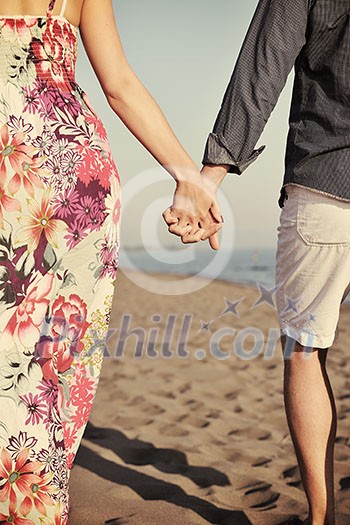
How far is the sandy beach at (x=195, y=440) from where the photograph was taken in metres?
3.25

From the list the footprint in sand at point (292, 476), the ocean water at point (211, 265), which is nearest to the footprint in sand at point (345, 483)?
the footprint in sand at point (292, 476)

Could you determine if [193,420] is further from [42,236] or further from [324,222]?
[42,236]

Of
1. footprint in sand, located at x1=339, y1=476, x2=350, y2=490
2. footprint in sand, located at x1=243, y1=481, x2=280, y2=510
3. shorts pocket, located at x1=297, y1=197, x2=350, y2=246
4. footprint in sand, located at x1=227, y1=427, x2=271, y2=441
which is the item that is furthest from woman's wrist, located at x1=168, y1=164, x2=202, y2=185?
footprint in sand, located at x1=227, y1=427, x2=271, y2=441

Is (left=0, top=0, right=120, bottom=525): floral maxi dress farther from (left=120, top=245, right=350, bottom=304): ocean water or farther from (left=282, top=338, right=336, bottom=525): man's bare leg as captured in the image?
(left=120, top=245, right=350, bottom=304): ocean water

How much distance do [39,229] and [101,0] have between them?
2.44 ft

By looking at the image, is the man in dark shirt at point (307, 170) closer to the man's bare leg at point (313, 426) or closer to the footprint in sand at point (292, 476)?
the man's bare leg at point (313, 426)

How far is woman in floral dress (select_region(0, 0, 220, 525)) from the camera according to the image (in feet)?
6.77

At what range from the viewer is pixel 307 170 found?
235cm

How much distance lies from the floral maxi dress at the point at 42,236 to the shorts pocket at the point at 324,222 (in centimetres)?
59

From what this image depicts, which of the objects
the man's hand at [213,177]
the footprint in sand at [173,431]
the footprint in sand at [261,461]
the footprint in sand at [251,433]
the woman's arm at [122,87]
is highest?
the woman's arm at [122,87]

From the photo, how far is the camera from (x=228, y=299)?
560 inches

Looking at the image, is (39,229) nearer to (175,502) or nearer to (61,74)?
(61,74)

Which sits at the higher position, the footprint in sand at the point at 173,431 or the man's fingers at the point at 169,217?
the man's fingers at the point at 169,217

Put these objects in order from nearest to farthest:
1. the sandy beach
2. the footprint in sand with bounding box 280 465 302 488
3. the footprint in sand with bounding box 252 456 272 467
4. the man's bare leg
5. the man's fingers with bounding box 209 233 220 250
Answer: the man's bare leg < the man's fingers with bounding box 209 233 220 250 < the sandy beach < the footprint in sand with bounding box 280 465 302 488 < the footprint in sand with bounding box 252 456 272 467
